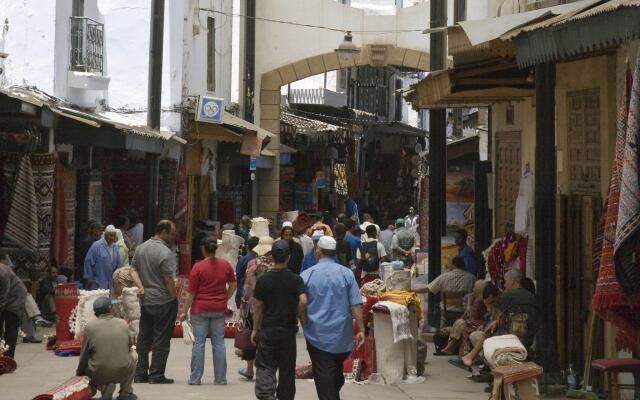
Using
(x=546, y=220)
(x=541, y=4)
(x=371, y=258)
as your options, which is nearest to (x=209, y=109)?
(x=371, y=258)

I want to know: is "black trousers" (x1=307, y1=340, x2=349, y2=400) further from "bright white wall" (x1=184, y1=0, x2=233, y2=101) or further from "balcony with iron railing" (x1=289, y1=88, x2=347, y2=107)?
"balcony with iron railing" (x1=289, y1=88, x2=347, y2=107)

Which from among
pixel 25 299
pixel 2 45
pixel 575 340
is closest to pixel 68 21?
pixel 2 45

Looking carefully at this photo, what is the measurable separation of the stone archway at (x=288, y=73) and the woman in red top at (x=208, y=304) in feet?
62.2

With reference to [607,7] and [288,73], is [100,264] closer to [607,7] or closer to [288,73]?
[607,7]

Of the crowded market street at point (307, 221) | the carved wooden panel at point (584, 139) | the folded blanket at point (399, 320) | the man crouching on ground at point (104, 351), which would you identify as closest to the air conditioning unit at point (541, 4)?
the crowded market street at point (307, 221)

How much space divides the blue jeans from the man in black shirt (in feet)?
7.05

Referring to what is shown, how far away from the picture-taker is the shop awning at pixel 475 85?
559 inches

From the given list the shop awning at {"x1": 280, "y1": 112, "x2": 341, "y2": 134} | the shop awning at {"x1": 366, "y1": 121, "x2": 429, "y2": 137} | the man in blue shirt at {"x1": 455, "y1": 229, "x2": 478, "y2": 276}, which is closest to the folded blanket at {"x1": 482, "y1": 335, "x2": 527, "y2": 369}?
the man in blue shirt at {"x1": 455, "y1": 229, "x2": 478, "y2": 276}

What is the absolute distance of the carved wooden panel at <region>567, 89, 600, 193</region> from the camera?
1352 cm

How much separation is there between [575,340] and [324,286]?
12.2 ft

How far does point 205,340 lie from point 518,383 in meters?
4.02

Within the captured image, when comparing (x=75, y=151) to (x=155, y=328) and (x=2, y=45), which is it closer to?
(x=2, y=45)

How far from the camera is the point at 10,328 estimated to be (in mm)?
15008

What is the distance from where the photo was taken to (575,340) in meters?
13.8
